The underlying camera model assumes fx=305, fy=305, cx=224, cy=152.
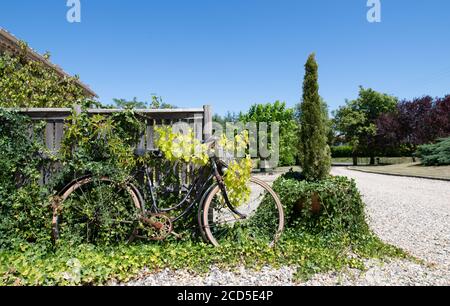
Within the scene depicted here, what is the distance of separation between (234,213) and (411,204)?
18.6 feet

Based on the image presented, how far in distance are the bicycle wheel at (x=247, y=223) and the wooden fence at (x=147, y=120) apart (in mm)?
872

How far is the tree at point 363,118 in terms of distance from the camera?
104 ft

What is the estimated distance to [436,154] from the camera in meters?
19.6

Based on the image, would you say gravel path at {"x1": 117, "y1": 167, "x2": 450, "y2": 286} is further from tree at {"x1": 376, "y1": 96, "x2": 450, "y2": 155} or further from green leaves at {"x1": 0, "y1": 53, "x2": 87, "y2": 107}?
tree at {"x1": 376, "y1": 96, "x2": 450, "y2": 155}

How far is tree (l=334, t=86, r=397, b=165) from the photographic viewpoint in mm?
31777

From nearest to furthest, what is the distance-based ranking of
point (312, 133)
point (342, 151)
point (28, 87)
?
point (312, 133), point (28, 87), point (342, 151)

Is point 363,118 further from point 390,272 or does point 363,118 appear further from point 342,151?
point 390,272

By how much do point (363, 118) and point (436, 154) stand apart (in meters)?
15.1

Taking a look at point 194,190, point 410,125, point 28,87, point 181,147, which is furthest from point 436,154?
point 28,87

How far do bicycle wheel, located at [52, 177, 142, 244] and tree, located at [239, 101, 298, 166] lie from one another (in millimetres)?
16902

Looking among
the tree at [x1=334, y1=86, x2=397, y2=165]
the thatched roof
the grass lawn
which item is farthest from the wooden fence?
the tree at [x1=334, y1=86, x2=397, y2=165]

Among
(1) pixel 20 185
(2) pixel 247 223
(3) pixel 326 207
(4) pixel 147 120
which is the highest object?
(4) pixel 147 120

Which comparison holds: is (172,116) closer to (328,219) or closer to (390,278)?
(328,219)

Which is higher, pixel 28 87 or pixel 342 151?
pixel 28 87
